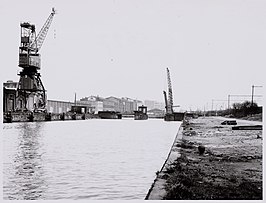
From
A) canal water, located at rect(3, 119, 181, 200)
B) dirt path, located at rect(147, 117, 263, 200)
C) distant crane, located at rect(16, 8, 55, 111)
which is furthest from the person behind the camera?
distant crane, located at rect(16, 8, 55, 111)

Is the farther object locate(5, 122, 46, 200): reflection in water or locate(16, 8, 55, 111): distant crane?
locate(16, 8, 55, 111): distant crane

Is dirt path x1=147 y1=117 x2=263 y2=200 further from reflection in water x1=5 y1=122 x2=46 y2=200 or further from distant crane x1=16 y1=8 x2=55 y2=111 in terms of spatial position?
distant crane x1=16 y1=8 x2=55 y2=111

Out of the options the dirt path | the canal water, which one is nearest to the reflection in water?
the canal water

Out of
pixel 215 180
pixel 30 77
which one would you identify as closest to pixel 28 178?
pixel 215 180

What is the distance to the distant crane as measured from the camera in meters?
35.1

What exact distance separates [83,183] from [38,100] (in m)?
37.6

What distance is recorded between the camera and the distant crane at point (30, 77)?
35.1 m

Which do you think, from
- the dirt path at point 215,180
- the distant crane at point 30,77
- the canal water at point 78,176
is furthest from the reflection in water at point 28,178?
the distant crane at point 30,77

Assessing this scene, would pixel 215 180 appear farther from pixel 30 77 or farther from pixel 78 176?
pixel 30 77

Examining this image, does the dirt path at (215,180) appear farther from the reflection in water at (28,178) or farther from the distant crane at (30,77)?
the distant crane at (30,77)

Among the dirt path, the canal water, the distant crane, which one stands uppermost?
the distant crane

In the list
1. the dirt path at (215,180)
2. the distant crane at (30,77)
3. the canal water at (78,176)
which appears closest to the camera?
the dirt path at (215,180)

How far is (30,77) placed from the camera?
38.7 m

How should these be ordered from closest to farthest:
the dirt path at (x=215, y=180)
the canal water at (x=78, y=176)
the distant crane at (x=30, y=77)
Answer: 1. the dirt path at (x=215, y=180)
2. the canal water at (x=78, y=176)
3. the distant crane at (x=30, y=77)
